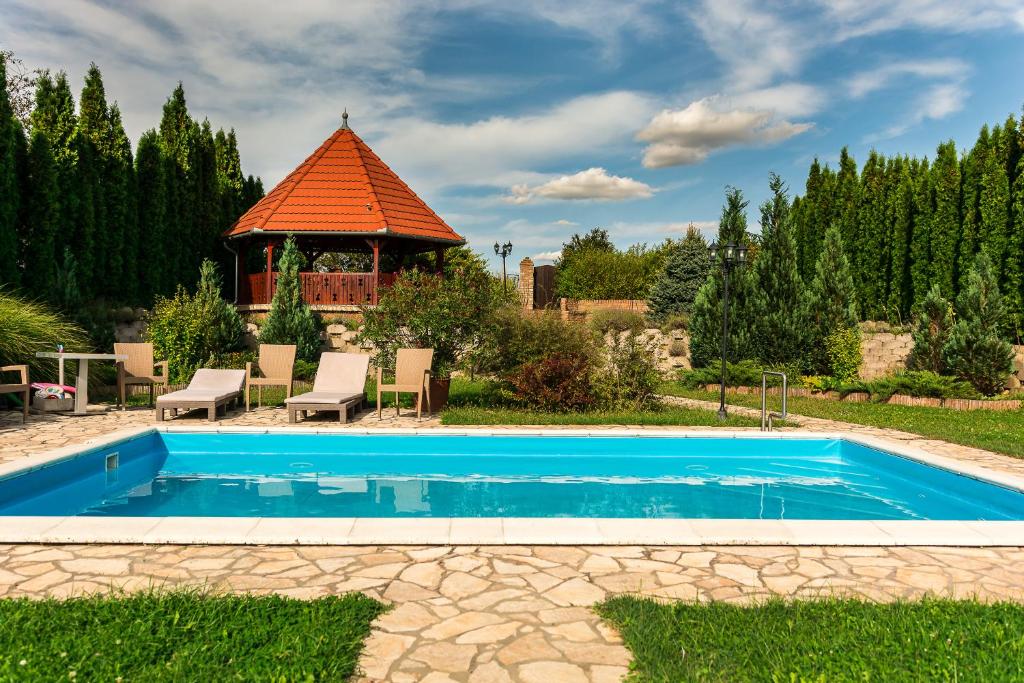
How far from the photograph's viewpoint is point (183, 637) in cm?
272

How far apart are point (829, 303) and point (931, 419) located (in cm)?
482

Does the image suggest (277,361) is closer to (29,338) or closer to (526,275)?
(29,338)

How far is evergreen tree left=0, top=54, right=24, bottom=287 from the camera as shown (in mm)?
12609

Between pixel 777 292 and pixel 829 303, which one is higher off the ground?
pixel 777 292

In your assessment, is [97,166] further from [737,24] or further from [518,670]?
[518,670]

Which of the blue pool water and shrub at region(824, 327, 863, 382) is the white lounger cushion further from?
shrub at region(824, 327, 863, 382)

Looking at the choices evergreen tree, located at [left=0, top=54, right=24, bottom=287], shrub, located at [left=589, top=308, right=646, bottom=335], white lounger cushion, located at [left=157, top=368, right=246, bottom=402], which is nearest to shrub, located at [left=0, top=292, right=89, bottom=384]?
evergreen tree, located at [left=0, top=54, right=24, bottom=287]

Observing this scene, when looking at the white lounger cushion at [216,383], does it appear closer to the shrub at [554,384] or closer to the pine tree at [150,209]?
the shrub at [554,384]

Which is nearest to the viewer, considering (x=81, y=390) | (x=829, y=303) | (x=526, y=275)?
(x=81, y=390)

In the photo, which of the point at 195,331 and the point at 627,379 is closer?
the point at 627,379

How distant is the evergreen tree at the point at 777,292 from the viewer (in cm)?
1480

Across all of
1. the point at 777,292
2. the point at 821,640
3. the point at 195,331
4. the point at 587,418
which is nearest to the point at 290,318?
the point at 195,331

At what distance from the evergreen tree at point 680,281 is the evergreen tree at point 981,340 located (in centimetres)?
839

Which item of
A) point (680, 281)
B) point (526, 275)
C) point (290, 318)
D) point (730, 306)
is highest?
point (526, 275)
